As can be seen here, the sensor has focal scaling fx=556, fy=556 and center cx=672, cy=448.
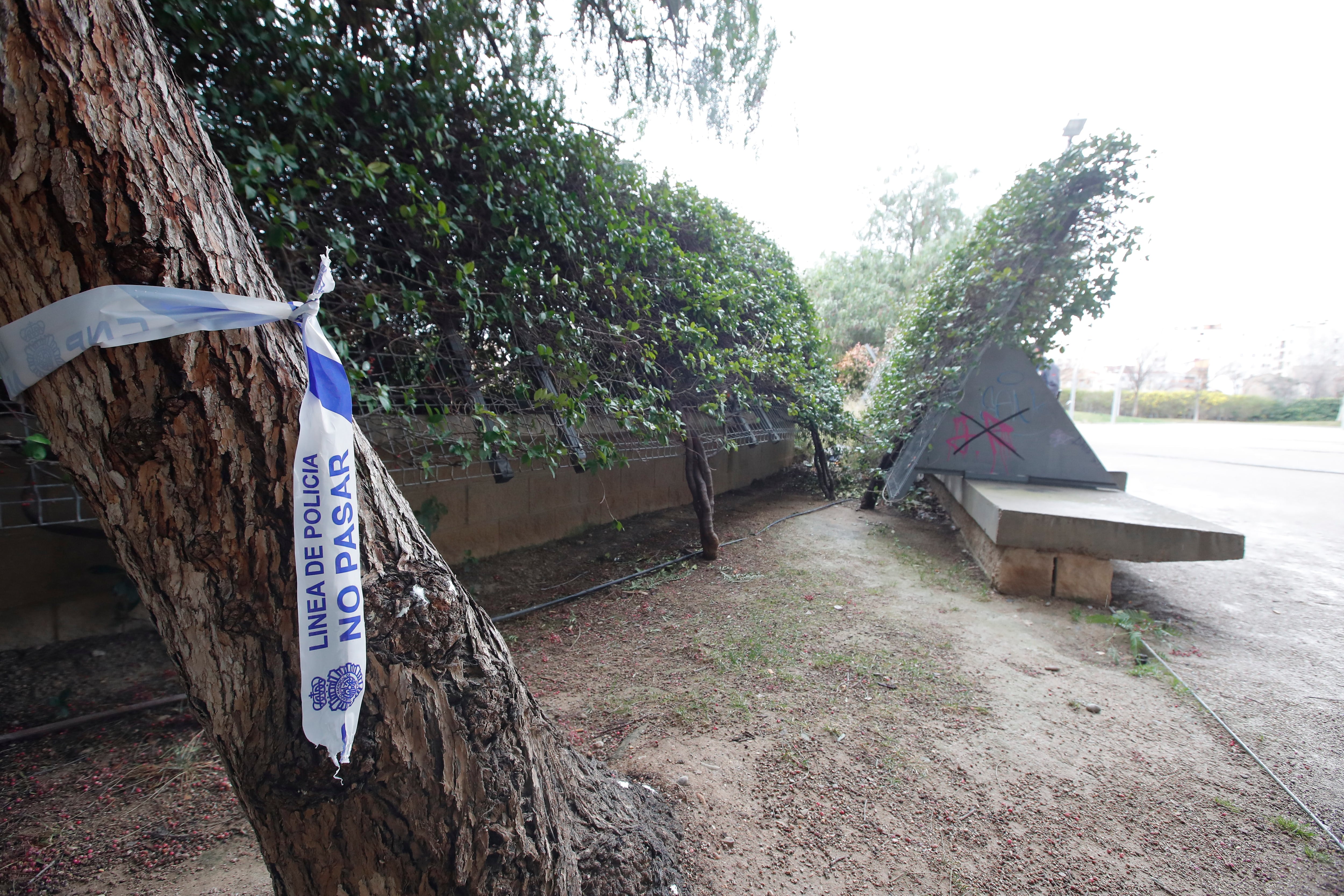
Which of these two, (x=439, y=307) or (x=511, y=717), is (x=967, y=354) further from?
(x=511, y=717)

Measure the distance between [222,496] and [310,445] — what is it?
0.63ft

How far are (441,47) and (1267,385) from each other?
32.1 meters

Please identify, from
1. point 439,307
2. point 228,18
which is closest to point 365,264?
point 439,307

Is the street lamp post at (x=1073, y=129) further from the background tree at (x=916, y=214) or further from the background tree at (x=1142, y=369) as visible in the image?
the background tree at (x=1142, y=369)

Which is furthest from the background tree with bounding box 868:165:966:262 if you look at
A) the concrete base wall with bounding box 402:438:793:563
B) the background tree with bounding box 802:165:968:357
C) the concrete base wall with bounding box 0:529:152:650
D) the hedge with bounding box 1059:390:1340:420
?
the concrete base wall with bounding box 0:529:152:650

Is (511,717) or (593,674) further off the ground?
(511,717)

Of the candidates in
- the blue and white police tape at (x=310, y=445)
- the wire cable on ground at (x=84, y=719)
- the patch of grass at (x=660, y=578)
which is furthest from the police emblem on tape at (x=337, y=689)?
the patch of grass at (x=660, y=578)

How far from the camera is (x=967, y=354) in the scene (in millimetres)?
6094

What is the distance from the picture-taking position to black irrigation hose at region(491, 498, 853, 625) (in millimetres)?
3885

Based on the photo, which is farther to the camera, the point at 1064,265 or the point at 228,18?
the point at 1064,265

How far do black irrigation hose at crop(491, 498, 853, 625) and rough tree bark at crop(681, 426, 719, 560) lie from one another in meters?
0.17

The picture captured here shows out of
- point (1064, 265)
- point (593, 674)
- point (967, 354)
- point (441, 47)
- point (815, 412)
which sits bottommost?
point (593, 674)

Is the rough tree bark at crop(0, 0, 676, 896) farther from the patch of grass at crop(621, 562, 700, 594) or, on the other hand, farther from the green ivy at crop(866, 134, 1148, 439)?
the green ivy at crop(866, 134, 1148, 439)

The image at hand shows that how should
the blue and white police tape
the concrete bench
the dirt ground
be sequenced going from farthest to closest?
1. the concrete bench
2. the dirt ground
3. the blue and white police tape
